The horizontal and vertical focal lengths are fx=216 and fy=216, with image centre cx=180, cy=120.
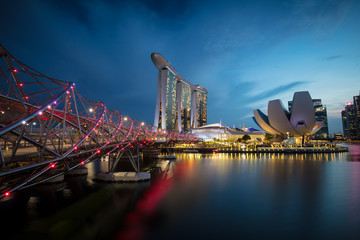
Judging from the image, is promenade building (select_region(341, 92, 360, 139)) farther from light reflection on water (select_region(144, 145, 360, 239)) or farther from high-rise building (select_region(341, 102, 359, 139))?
light reflection on water (select_region(144, 145, 360, 239))

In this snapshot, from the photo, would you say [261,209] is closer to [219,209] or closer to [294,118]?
[219,209]

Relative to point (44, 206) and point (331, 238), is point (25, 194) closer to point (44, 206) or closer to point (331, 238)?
point (44, 206)

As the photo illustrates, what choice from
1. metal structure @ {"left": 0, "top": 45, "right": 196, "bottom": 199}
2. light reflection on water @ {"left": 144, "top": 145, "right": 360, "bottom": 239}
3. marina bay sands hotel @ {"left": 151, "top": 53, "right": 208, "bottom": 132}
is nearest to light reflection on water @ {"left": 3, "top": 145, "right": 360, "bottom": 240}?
light reflection on water @ {"left": 144, "top": 145, "right": 360, "bottom": 239}

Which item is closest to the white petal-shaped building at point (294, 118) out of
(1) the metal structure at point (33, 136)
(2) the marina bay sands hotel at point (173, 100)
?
(2) the marina bay sands hotel at point (173, 100)

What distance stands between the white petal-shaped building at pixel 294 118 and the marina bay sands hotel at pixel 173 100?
4120cm

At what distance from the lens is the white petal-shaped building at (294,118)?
62562 millimetres

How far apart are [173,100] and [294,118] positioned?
59508 millimetres

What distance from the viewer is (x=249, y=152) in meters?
56.7

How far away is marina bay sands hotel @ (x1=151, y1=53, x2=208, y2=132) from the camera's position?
94.1m

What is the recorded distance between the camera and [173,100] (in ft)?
363

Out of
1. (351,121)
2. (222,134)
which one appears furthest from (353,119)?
(222,134)

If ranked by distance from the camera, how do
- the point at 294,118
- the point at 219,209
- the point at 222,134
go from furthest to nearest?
the point at 222,134
the point at 294,118
the point at 219,209

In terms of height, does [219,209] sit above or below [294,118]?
below

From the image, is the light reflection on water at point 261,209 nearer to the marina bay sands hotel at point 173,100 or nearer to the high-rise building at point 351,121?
the marina bay sands hotel at point 173,100
